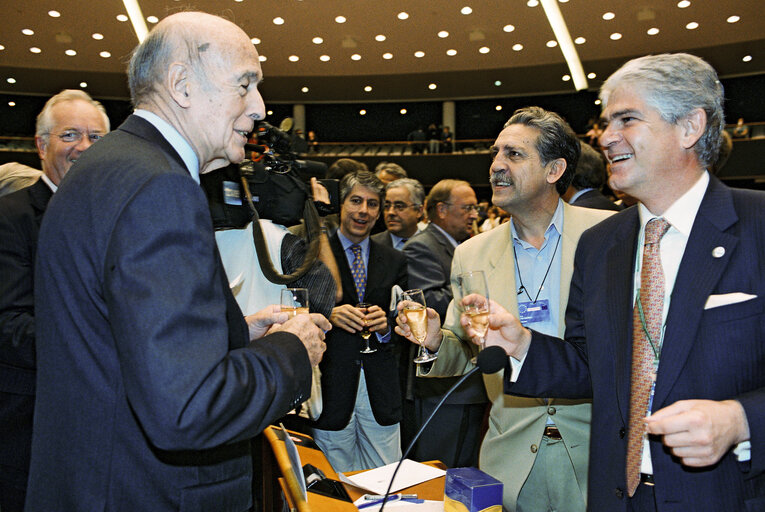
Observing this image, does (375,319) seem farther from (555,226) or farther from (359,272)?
(555,226)

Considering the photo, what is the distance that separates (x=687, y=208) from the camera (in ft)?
4.87

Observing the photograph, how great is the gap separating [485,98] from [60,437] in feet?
57.9

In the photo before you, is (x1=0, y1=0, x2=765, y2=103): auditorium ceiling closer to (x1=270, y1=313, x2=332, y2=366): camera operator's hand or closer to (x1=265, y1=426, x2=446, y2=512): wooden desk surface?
(x1=265, y1=426, x2=446, y2=512): wooden desk surface

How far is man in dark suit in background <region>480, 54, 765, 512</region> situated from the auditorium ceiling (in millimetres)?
10442

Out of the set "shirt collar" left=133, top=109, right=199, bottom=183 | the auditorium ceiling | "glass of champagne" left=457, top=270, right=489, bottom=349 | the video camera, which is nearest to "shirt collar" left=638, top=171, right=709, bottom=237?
"glass of champagne" left=457, top=270, right=489, bottom=349

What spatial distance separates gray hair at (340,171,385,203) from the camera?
352cm

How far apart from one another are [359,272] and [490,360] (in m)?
2.07

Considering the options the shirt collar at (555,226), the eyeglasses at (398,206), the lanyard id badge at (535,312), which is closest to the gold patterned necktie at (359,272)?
the eyeglasses at (398,206)

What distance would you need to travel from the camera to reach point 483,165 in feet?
53.7

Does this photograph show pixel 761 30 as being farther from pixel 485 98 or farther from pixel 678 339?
pixel 678 339

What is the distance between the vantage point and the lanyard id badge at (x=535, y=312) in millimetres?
2080

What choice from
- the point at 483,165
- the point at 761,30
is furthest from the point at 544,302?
the point at 483,165

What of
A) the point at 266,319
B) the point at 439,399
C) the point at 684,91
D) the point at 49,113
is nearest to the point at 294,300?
the point at 266,319

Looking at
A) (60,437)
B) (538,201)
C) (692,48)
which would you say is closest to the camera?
(60,437)
